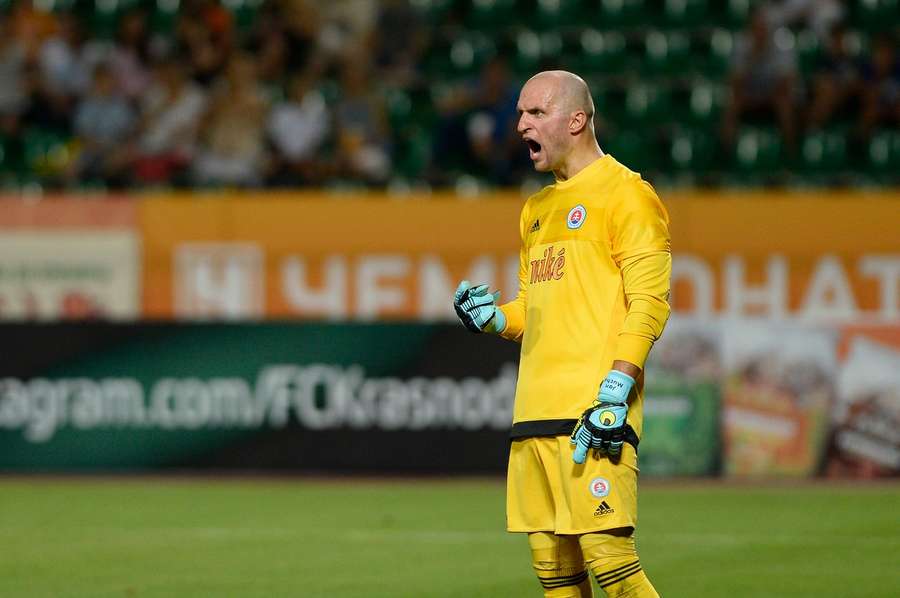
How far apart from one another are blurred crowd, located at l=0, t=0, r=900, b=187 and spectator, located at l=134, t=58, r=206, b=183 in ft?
0.06

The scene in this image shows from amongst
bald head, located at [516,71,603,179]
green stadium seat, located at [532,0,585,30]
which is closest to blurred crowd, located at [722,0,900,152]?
green stadium seat, located at [532,0,585,30]

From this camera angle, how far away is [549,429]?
540 centimetres

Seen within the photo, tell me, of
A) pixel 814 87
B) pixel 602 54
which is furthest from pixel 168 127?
pixel 814 87

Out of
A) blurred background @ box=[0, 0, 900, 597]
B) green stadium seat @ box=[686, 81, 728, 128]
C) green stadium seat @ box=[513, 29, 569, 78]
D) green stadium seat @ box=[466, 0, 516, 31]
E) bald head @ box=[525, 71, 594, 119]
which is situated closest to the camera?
bald head @ box=[525, 71, 594, 119]

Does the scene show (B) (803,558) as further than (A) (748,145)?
No

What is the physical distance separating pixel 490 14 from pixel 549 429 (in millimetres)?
13139

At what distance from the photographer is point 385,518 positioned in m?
11.0

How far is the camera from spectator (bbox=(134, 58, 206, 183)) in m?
16.0

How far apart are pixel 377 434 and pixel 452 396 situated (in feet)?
2.40

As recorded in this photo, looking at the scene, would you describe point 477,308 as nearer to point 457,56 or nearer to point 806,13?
point 457,56

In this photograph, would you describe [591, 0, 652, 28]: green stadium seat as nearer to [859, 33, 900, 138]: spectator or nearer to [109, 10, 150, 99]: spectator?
[859, 33, 900, 138]: spectator

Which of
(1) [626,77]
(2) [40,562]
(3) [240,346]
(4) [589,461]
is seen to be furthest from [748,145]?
(4) [589,461]

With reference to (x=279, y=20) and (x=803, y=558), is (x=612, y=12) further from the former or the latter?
(x=803, y=558)

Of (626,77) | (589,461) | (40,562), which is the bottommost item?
(40,562)
